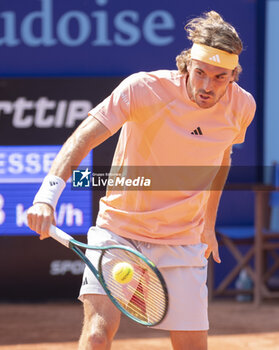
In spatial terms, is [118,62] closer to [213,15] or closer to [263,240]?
[263,240]

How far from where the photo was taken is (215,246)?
3484mm

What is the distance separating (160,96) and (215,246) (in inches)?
30.2

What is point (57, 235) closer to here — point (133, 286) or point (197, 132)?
point (133, 286)

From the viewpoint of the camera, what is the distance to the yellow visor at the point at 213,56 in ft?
10.0

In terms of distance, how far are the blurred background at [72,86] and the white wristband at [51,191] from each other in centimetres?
373

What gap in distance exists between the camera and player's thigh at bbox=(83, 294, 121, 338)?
2877 mm

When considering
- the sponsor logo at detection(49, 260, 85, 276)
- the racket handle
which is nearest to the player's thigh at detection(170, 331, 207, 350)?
the racket handle

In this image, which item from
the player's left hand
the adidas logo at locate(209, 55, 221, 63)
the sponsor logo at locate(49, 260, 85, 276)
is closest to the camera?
the adidas logo at locate(209, 55, 221, 63)

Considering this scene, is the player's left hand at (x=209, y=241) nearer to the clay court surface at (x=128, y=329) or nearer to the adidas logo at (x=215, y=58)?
the adidas logo at (x=215, y=58)

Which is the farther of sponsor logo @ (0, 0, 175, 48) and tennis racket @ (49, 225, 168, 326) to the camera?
sponsor logo @ (0, 0, 175, 48)

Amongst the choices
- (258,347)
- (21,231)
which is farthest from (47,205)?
(21,231)

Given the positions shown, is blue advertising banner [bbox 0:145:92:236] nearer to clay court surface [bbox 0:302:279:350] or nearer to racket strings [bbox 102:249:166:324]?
clay court surface [bbox 0:302:279:350]

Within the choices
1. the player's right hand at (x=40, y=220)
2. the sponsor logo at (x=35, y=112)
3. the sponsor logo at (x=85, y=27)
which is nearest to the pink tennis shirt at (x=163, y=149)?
the player's right hand at (x=40, y=220)

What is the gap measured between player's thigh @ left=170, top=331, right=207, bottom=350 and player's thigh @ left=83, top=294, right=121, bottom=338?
1.02ft
